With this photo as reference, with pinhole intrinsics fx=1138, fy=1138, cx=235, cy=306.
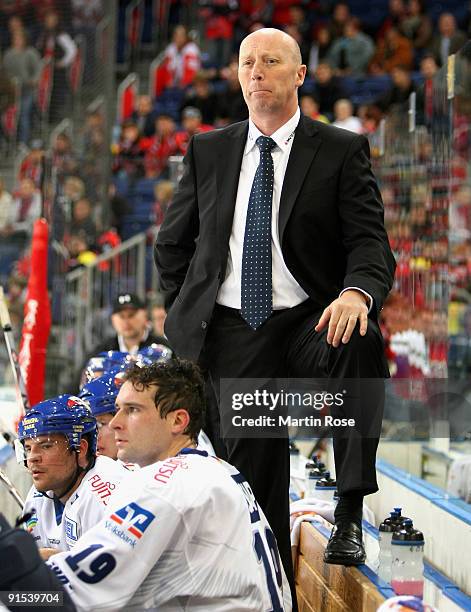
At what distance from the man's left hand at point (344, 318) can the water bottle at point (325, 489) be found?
1233 millimetres

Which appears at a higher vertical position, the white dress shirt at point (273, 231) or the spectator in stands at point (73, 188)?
the spectator in stands at point (73, 188)

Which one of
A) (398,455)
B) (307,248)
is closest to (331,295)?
(307,248)

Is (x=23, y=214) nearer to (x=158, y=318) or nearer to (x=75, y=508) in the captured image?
(x=158, y=318)

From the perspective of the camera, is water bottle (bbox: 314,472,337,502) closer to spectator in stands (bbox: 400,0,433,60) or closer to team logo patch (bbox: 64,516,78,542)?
team logo patch (bbox: 64,516,78,542)

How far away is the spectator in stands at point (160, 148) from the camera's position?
10898 mm

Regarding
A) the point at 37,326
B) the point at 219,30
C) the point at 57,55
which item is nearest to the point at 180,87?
the point at 219,30

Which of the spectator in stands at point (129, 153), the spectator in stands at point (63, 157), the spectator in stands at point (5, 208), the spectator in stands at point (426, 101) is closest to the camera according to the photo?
the spectator in stands at point (426, 101)

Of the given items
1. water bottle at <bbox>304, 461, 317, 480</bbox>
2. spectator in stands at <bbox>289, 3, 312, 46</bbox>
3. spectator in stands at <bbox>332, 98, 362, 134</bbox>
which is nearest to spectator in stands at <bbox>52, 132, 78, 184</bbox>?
spectator in stands at <bbox>332, 98, 362, 134</bbox>

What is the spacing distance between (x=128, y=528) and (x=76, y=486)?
2.84ft

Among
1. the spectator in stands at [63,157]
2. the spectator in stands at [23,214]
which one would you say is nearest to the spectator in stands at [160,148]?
the spectator in stands at [63,157]

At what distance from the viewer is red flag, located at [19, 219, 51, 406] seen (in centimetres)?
489

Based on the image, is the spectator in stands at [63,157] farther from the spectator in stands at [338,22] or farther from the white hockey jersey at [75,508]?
the white hockey jersey at [75,508]

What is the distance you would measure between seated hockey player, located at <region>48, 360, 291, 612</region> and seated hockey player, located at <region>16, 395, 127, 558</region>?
52 cm

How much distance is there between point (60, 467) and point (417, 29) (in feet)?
34.9
